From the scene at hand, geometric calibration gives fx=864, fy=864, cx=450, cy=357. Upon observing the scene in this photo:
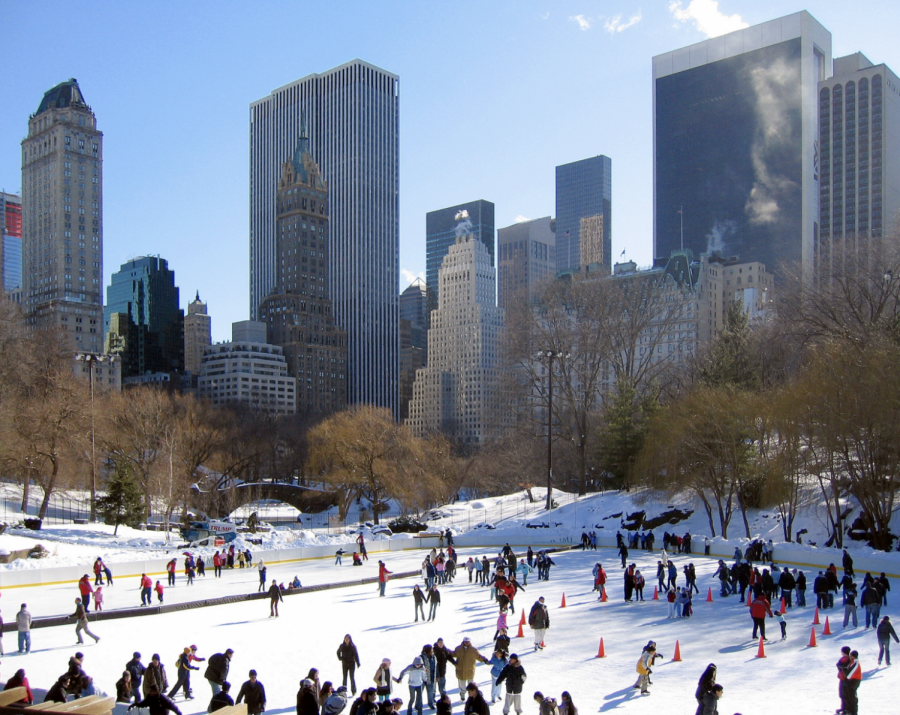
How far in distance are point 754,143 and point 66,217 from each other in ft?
482

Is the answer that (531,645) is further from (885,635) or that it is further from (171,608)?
(171,608)

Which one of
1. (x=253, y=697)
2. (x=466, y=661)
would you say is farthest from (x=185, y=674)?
(x=466, y=661)

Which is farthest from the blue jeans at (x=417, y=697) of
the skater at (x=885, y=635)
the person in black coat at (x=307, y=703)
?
the skater at (x=885, y=635)

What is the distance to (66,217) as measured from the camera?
7018 inches

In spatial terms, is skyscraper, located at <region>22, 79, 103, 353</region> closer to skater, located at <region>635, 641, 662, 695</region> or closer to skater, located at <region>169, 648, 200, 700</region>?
skater, located at <region>169, 648, 200, 700</region>

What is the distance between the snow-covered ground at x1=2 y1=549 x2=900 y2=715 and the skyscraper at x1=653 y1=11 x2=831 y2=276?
6546 inches

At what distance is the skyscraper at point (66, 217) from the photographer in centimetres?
17775

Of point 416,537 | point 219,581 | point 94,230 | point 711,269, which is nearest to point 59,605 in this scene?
point 219,581

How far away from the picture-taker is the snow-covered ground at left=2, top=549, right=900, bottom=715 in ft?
51.0

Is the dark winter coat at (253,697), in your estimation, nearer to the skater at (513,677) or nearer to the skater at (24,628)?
the skater at (513,677)

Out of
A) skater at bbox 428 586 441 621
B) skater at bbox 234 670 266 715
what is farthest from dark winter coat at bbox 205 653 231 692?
skater at bbox 428 586 441 621

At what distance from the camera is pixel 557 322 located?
204 feet

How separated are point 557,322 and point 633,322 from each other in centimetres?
543

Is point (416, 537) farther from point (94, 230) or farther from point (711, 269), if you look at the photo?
point (94, 230)
